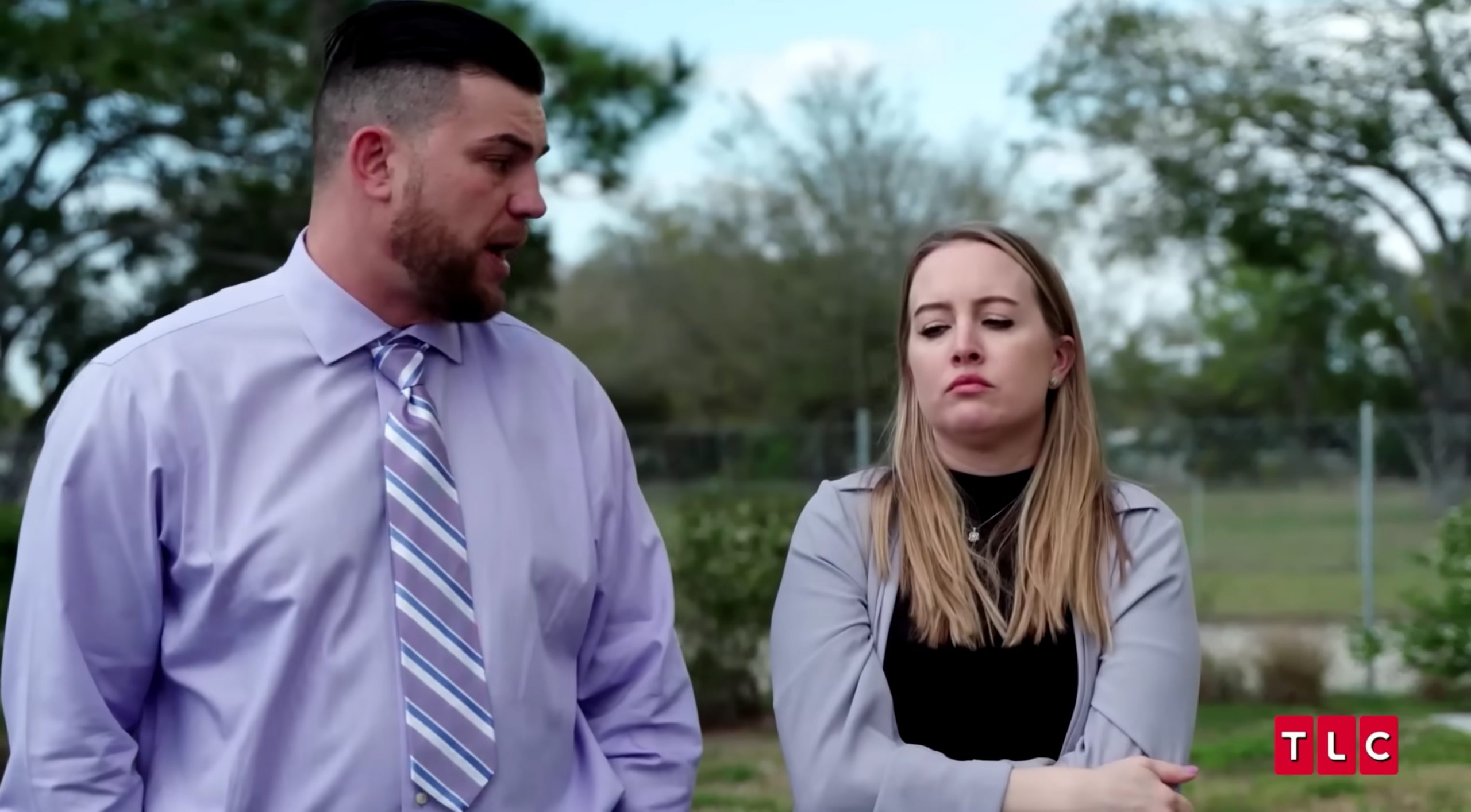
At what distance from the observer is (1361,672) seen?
10438 mm

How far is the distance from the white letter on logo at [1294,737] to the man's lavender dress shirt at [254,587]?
4.73 m

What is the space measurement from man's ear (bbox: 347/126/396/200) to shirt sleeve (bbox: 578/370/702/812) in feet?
1.67

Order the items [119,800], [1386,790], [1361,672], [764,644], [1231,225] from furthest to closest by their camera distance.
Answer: [1231,225] < [1361,672] < [764,644] < [1386,790] < [119,800]

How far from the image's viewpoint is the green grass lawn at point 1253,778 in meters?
5.94

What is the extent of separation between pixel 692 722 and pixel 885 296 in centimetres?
3070

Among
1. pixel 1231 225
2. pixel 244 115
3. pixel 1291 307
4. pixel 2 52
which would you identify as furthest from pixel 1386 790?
pixel 1291 307

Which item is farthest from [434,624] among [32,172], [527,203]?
[32,172]

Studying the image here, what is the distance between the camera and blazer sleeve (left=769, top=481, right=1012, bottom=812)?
245 centimetres

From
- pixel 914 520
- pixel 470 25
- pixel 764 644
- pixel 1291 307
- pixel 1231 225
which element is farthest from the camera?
pixel 1291 307

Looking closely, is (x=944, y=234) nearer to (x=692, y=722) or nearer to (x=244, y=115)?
(x=692, y=722)

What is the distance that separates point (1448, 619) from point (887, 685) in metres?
7.00

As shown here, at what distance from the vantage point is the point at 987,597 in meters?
2.64

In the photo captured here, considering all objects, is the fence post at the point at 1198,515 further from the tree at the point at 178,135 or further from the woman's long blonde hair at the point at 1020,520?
the woman's long blonde hair at the point at 1020,520

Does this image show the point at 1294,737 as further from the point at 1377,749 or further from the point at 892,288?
the point at 892,288
